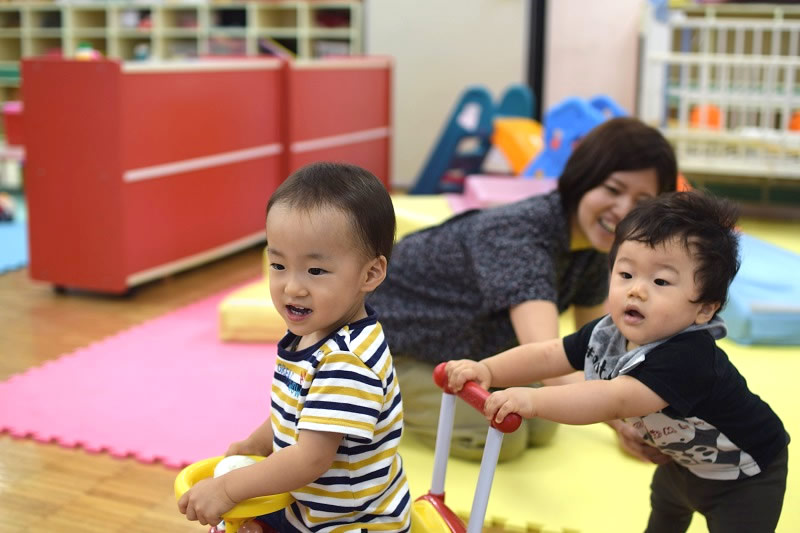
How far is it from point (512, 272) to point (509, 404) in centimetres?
72

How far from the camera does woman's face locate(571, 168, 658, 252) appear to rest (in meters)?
1.81

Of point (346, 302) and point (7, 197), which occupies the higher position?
point (346, 302)

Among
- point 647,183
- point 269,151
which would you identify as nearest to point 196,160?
point 269,151

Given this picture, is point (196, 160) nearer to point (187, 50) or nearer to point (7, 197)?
point (7, 197)

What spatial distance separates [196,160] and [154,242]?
1.49 ft

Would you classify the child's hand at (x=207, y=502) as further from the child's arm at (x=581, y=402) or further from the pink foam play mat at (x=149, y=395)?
the pink foam play mat at (x=149, y=395)

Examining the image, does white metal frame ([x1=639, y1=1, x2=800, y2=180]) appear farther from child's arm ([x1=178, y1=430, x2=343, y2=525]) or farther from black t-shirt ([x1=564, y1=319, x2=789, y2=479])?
child's arm ([x1=178, y1=430, x2=343, y2=525])

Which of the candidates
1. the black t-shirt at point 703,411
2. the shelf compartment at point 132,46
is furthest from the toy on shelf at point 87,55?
the black t-shirt at point 703,411

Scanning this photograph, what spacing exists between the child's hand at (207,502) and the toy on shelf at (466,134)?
4261mm

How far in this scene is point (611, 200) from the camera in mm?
1826

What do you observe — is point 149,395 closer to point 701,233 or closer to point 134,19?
point 701,233

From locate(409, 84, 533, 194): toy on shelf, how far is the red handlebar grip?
399 centimetres

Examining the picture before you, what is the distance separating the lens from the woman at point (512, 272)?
1.81 metres

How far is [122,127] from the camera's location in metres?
3.33
